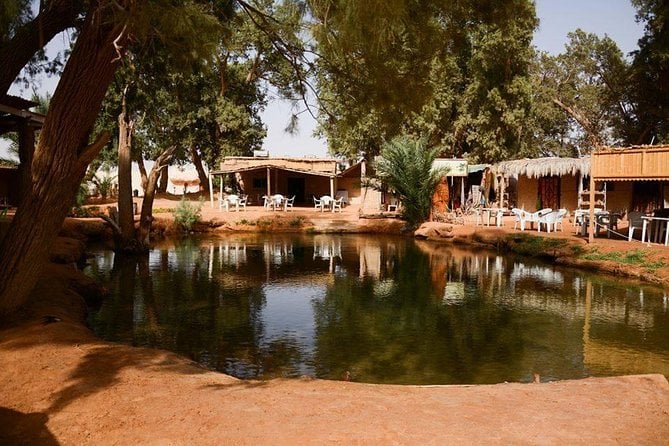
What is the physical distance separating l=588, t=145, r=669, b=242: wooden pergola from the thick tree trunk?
1248cm

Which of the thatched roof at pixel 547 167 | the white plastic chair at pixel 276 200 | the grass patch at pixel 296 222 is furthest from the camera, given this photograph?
the white plastic chair at pixel 276 200

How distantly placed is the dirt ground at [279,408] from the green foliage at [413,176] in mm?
17141

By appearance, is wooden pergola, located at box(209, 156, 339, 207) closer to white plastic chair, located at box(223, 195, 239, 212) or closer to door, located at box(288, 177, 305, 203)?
white plastic chair, located at box(223, 195, 239, 212)

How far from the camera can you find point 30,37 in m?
7.59

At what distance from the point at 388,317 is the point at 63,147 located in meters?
5.50

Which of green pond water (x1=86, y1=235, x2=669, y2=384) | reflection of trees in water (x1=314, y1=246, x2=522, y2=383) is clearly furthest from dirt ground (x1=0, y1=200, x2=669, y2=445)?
reflection of trees in water (x1=314, y1=246, x2=522, y2=383)

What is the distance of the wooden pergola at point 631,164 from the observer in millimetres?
13602

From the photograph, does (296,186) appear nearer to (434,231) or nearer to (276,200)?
(276,200)

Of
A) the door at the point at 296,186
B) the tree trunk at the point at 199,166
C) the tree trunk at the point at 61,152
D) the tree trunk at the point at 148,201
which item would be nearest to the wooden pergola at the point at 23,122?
the tree trunk at the point at 148,201

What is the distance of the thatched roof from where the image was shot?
2181cm

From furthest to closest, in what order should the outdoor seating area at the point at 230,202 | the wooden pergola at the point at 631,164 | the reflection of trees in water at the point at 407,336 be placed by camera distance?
the outdoor seating area at the point at 230,202, the wooden pergola at the point at 631,164, the reflection of trees in water at the point at 407,336

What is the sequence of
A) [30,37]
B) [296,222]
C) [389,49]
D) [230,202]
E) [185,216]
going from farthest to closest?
[230,202] < [296,222] < [185,216] < [389,49] < [30,37]

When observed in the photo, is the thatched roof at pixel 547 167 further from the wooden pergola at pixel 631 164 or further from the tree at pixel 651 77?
the wooden pergola at pixel 631 164

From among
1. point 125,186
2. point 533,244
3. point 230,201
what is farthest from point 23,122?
point 230,201
